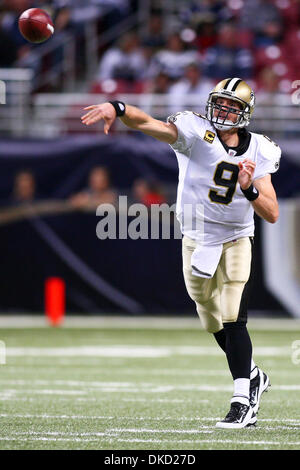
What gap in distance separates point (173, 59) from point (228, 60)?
76cm

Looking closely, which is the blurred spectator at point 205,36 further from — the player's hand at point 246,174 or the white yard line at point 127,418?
the white yard line at point 127,418

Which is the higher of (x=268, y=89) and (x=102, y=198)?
(x=268, y=89)

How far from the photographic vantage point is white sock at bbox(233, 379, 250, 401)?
16.4 ft

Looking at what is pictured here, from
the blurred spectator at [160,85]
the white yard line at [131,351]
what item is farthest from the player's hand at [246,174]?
the blurred spectator at [160,85]

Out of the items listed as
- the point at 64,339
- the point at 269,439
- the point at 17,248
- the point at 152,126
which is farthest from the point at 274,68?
the point at 269,439

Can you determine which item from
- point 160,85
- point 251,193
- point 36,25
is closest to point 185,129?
point 251,193

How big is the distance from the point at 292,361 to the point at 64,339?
2.62m

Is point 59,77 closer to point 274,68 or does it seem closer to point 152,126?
A: point 274,68

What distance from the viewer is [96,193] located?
39.1ft

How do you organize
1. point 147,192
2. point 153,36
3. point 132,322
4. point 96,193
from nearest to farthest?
point 132,322 < point 147,192 < point 96,193 < point 153,36

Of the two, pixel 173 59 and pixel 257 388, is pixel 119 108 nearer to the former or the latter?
pixel 257 388

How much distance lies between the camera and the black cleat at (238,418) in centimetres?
488

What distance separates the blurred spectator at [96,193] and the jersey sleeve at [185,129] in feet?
21.4
